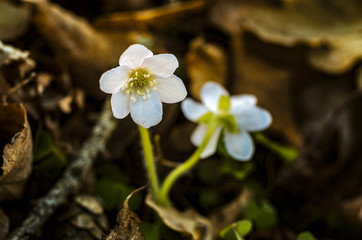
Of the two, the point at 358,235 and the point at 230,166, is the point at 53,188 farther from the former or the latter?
the point at 358,235

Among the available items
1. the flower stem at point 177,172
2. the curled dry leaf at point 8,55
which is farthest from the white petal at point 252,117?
the curled dry leaf at point 8,55

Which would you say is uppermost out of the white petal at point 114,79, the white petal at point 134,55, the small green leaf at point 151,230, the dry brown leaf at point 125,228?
the white petal at point 134,55

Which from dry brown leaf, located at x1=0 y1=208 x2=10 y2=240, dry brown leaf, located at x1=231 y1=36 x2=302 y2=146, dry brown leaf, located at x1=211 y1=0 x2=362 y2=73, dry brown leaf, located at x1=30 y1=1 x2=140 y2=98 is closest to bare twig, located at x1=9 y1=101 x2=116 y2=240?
dry brown leaf, located at x1=0 y1=208 x2=10 y2=240

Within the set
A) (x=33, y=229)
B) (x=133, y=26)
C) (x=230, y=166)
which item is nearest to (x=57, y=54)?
(x=133, y=26)

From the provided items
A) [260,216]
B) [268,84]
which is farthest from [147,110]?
[268,84]

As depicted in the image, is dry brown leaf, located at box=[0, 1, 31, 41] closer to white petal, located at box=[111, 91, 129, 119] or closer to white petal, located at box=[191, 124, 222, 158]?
white petal, located at box=[111, 91, 129, 119]

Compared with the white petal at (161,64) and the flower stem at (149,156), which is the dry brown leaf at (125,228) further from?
the white petal at (161,64)

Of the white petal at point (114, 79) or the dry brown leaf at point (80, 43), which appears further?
the dry brown leaf at point (80, 43)
